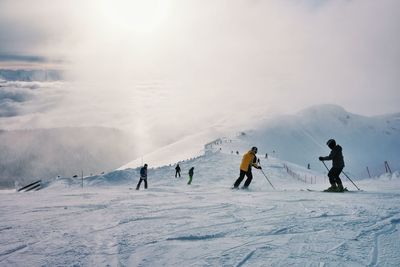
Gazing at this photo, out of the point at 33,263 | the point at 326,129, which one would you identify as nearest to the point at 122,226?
the point at 33,263

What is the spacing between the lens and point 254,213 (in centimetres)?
929

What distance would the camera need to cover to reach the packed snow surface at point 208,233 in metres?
5.81

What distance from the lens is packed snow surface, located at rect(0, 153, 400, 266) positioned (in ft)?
19.1

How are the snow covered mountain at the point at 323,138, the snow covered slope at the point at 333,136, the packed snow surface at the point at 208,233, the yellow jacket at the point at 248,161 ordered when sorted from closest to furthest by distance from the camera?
the packed snow surface at the point at 208,233 → the yellow jacket at the point at 248,161 → the snow covered mountain at the point at 323,138 → the snow covered slope at the point at 333,136

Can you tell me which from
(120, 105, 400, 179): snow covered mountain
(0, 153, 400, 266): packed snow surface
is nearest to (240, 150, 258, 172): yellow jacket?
(0, 153, 400, 266): packed snow surface

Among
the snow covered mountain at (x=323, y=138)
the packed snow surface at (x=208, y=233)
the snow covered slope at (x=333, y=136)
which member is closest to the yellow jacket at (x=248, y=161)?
the packed snow surface at (x=208, y=233)

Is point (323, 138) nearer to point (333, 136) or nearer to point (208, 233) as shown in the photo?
point (333, 136)

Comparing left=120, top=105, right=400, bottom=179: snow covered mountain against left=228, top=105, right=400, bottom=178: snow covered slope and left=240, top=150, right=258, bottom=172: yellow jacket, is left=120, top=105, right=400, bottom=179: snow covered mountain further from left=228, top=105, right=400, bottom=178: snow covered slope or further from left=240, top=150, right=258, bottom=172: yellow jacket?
left=240, top=150, right=258, bottom=172: yellow jacket

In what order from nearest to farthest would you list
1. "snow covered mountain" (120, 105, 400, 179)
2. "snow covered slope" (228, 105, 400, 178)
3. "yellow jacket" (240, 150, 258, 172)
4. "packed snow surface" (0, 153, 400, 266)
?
"packed snow surface" (0, 153, 400, 266) → "yellow jacket" (240, 150, 258, 172) → "snow covered mountain" (120, 105, 400, 179) → "snow covered slope" (228, 105, 400, 178)

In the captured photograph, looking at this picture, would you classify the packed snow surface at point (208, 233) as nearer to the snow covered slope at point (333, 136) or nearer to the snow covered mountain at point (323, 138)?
the snow covered mountain at point (323, 138)

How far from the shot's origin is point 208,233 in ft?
23.7

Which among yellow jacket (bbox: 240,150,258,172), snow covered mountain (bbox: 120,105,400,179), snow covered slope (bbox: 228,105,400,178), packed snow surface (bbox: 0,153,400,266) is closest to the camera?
packed snow surface (bbox: 0,153,400,266)

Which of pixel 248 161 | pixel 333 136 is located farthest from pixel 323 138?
pixel 248 161

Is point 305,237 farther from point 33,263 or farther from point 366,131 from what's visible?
point 366,131
